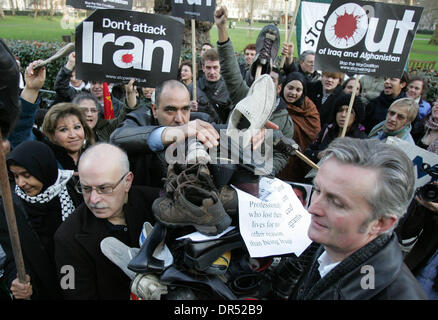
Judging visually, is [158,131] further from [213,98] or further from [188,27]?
[188,27]

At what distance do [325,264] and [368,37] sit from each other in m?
2.90

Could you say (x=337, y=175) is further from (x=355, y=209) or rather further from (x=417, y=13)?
(x=417, y=13)

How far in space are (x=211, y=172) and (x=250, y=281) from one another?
484mm

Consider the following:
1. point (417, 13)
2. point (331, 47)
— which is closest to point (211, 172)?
point (331, 47)

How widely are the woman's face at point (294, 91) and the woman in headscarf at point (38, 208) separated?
288 centimetres

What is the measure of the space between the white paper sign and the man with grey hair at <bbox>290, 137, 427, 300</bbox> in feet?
0.76

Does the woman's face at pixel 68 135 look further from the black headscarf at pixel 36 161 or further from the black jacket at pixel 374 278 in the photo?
the black jacket at pixel 374 278

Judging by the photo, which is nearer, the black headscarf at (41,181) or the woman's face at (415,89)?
the black headscarf at (41,181)

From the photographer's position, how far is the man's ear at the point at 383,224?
1.16 metres

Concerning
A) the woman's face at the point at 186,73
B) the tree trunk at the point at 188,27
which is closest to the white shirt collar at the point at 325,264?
the woman's face at the point at 186,73

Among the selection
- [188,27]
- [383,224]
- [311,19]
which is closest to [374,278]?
[383,224]

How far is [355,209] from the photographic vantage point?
115 cm

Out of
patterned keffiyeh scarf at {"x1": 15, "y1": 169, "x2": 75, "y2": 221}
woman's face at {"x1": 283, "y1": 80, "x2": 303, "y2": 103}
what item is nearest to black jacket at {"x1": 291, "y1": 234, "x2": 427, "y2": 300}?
patterned keffiyeh scarf at {"x1": 15, "y1": 169, "x2": 75, "y2": 221}

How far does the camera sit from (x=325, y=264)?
135 centimetres
